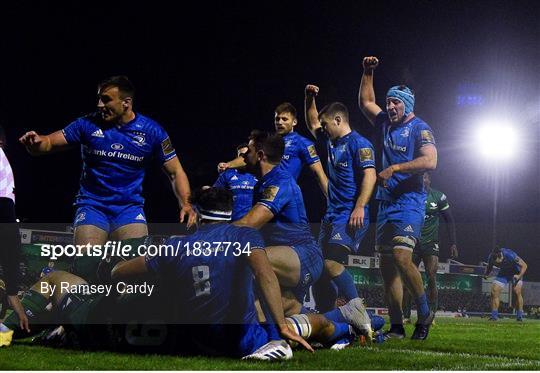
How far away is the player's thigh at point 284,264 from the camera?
17.3 ft

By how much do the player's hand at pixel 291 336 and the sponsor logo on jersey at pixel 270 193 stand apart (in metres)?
1.08

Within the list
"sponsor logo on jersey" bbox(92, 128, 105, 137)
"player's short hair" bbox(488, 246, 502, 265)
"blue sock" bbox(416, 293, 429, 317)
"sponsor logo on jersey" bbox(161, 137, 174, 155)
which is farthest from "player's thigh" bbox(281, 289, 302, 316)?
"player's short hair" bbox(488, 246, 502, 265)

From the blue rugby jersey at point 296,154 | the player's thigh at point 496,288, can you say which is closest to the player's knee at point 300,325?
the blue rugby jersey at point 296,154

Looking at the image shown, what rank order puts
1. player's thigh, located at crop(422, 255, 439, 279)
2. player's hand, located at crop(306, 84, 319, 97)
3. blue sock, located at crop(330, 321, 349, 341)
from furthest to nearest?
1. player's thigh, located at crop(422, 255, 439, 279)
2. player's hand, located at crop(306, 84, 319, 97)
3. blue sock, located at crop(330, 321, 349, 341)

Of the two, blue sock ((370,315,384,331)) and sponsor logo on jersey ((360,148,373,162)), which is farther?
sponsor logo on jersey ((360,148,373,162))

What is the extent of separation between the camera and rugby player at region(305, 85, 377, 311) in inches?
223

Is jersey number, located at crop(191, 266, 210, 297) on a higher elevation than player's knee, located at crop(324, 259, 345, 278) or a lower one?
higher

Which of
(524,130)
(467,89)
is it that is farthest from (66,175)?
(524,130)

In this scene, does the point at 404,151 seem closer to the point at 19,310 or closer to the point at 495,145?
the point at 495,145

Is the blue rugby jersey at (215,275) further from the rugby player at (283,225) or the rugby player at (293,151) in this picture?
the rugby player at (293,151)

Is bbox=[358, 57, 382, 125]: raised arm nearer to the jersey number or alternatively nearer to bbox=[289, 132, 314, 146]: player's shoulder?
bbox=[289, 132, 314, 146]: player's shoulder

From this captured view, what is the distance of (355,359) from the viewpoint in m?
4.79

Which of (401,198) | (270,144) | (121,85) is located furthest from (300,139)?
(121,85)

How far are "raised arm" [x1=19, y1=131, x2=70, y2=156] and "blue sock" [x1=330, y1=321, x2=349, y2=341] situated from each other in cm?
230
